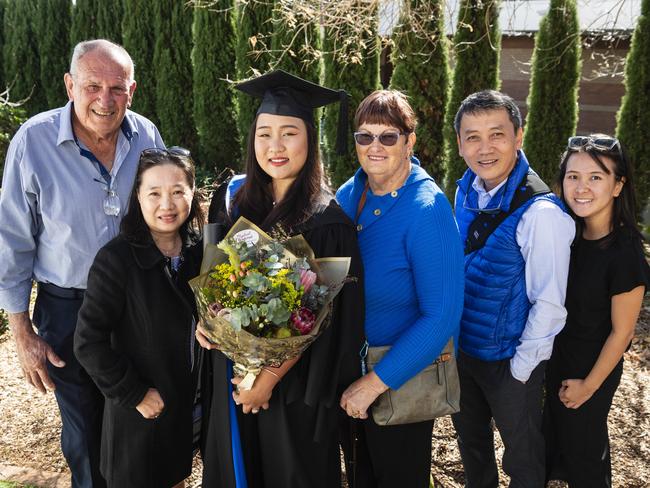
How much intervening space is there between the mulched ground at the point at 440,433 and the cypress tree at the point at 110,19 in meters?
8.39

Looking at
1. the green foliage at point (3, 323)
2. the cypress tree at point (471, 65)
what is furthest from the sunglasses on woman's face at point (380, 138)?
the cypress tree at point (471, 65)

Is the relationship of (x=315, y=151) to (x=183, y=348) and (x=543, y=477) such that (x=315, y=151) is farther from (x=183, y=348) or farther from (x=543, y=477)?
(x=543, y=477)

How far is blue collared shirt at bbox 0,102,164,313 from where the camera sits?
270 cm

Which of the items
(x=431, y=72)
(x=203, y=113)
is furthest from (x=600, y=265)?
(x=203, y=113)

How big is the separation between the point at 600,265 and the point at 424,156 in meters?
6.27

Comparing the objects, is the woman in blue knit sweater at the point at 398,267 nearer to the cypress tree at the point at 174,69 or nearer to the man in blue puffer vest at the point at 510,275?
the man in blue puffer vest at the point at 510,275

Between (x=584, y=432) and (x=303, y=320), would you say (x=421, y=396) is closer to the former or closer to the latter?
(x=303, y=320)

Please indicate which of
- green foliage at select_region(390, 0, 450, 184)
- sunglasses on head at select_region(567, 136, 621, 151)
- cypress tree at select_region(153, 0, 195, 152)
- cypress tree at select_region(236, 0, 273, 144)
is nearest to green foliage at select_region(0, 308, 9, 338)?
cypress tree at select_region(236, 0, 273, 144)

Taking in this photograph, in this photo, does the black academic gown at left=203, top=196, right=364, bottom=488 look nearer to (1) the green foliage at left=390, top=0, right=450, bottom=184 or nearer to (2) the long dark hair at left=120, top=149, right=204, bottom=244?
(2) the long dark hair at left=120, top=149, right=204, bottom=244

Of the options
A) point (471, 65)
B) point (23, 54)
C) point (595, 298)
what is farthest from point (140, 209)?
point (23, 54)

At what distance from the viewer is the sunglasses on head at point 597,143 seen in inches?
96.7

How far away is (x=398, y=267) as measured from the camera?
222 cm

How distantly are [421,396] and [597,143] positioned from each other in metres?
1.34

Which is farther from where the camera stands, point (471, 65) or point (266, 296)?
point (471, 65)
